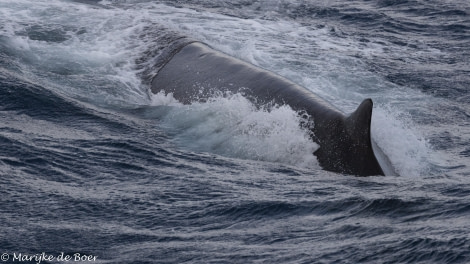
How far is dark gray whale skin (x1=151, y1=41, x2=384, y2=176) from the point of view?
36.6 ft

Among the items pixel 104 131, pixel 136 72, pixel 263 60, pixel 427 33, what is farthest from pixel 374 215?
pixel 427 33

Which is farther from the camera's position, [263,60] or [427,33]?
[427,33]

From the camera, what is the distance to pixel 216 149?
13023 millimetres

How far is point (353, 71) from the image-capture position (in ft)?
63.5

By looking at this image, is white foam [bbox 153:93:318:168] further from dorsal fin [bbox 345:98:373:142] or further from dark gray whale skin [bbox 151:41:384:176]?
dorsal fin [bbox 345:98:373:142]

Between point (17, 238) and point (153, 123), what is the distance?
5.89m

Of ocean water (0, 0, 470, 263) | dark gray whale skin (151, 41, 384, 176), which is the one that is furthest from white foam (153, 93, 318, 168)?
dark gray whale skin (151, 41, 384, 176)

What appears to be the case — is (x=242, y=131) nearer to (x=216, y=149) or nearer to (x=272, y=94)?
(x=216, y=149)

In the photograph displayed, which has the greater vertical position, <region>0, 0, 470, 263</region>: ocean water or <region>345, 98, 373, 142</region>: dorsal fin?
<region>345, 98, 373, 142</region>: dorsal fin

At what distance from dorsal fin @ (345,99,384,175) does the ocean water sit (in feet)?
0.93

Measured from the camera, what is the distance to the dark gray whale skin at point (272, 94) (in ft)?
36.6

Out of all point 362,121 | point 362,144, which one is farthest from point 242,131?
point 362,121

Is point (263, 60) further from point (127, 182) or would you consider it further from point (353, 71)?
point (127, 182)

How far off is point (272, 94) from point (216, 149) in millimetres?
1606
